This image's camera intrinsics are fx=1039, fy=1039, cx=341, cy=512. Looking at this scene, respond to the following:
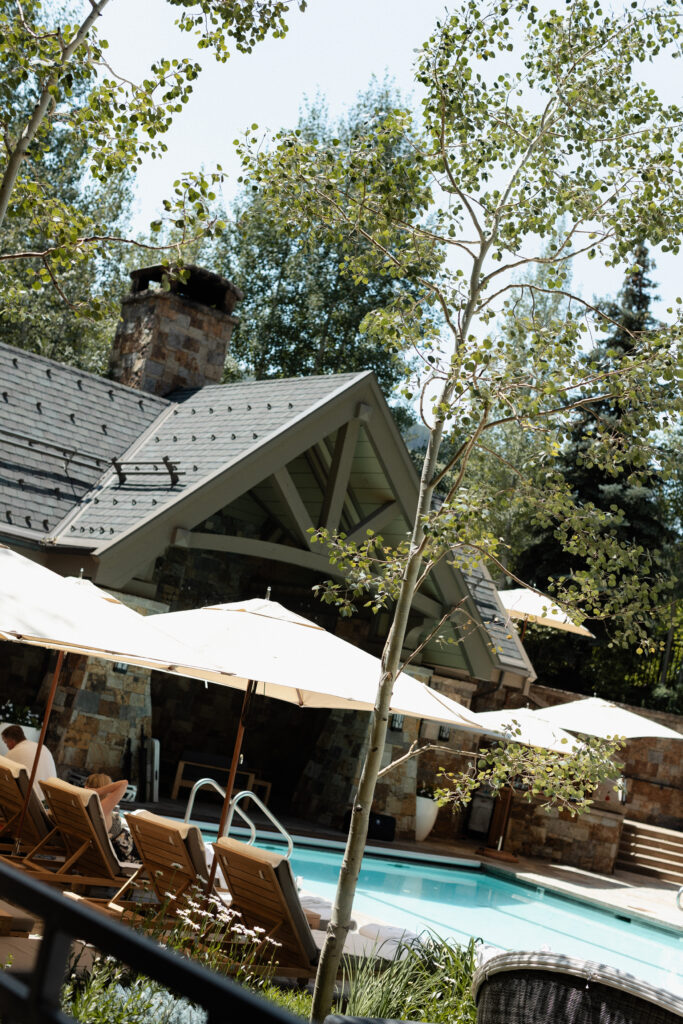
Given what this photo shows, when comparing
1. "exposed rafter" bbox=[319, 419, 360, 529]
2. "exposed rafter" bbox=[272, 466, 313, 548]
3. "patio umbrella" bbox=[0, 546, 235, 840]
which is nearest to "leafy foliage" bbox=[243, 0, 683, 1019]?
"patio umbrella" bbox=[0, 546, 235, 840]

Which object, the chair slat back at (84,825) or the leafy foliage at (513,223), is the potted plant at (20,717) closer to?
the chair slat back at (84,825)

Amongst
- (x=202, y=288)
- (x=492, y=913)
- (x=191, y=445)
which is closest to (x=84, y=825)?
(x=492, y=913)

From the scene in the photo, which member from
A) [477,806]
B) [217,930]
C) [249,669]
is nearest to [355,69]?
[249,669]

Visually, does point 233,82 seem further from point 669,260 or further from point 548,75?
point 669,260

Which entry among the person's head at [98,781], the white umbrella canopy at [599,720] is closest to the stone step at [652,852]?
the white umbrella canopy at [599,720]

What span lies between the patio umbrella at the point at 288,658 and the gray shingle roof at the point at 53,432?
4969 mm

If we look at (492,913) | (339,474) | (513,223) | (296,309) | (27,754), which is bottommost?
(492,913)

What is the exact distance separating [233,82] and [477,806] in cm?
1384

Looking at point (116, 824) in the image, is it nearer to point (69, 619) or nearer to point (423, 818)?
point (69, 619)

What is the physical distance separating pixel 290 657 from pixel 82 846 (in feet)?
6.24

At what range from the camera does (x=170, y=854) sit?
21.6 feet

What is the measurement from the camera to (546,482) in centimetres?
559

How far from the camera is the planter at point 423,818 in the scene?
16078 millimetres

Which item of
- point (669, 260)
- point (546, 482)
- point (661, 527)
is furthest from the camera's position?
point (661, 527)
